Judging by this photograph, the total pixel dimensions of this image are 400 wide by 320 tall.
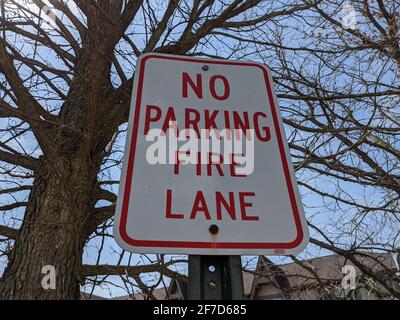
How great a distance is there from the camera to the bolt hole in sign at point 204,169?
40.2 inches

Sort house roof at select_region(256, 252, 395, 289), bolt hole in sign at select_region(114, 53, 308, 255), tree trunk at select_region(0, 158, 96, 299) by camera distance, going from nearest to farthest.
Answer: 1. bolt hole in sign at select_region(114, 53, 308, 255)
2. tree trunk at select_region(0, 158, 96, 299)
3. house roof at select_region(256, 252, 395, 289)

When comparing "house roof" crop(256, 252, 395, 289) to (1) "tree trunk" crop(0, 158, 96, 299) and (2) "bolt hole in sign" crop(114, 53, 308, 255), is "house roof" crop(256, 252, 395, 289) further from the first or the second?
(2) "bolt hole in sign" crop(114, 53, 308, 255)

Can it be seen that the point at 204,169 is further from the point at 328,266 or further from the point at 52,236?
the point at 328,266

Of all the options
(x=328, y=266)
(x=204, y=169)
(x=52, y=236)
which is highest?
(x=328, y=266)

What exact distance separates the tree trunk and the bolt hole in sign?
1.56 metres

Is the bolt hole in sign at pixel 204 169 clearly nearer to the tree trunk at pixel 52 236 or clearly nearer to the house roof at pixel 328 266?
the tree trunk at pixel 52 236

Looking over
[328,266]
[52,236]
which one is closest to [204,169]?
[52,236]

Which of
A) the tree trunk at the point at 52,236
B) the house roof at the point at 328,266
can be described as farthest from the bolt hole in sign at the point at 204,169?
the house roof at the point at 328,266

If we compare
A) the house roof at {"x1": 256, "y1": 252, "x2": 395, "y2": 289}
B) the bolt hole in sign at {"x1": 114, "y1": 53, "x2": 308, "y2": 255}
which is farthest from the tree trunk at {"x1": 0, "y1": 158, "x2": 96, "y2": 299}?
the house roof at {"x1": 256, "y1": 252, "x2": 395, "y2": 289}

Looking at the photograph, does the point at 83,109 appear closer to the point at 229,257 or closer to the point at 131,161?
the point at 131,161

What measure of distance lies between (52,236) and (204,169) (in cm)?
175

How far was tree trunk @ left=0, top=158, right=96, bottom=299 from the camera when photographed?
7.87 feet

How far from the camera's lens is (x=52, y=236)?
2.53m

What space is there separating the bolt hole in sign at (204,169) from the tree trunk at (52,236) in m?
1.56
